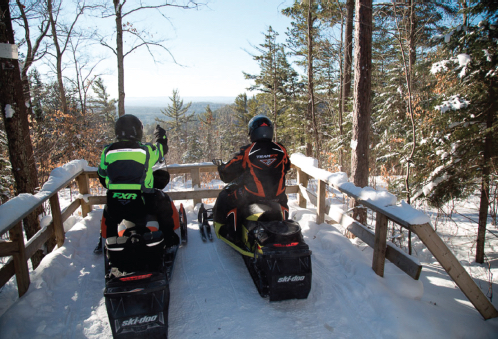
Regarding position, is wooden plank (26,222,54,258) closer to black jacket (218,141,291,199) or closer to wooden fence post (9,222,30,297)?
wooden fence post (9,222,30,297)

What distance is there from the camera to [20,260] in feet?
9.69

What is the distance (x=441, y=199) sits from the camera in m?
5.42

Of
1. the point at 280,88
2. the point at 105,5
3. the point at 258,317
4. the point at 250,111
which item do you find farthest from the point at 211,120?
the point at 258,317

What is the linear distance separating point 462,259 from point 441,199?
1.15 metres

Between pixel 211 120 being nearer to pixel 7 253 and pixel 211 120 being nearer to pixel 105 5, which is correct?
pixel 105 5

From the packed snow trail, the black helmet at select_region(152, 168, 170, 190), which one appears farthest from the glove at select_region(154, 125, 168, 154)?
the packed snow trail

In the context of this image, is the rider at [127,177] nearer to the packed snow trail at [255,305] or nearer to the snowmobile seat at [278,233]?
the packed snow trail at [255,305]

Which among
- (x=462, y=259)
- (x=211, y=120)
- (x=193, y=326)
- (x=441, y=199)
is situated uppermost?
(x=211, y=120)

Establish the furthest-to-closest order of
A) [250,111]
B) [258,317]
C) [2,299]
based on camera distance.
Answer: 1. [250,111]
2. [2,299]
3. [258,317]

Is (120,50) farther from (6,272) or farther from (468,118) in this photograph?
(468,118)

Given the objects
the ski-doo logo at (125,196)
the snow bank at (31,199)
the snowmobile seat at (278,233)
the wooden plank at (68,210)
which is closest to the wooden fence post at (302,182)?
the snowmobile seat at (278,233)

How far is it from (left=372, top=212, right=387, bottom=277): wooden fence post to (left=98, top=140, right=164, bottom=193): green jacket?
2.65 m

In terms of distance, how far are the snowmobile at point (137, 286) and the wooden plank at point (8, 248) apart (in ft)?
3.85

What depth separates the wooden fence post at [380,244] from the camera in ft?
10.3
